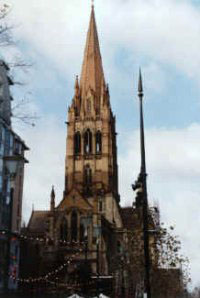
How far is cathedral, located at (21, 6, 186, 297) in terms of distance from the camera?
55906 mm

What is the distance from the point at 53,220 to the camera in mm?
61688

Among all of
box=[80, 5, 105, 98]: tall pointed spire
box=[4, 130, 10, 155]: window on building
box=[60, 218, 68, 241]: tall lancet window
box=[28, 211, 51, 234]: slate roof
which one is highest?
box=[80, 5, 105, 98]: tall pointed spire

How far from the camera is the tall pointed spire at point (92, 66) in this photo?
3118 inches

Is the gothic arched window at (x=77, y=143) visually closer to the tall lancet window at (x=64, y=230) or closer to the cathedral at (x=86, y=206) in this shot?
the cathedral at (x=86, y=206)

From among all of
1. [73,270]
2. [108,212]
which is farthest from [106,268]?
[108,212]

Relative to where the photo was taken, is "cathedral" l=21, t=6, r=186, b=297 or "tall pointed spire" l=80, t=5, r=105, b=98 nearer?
"cathedral" l=21, t=6, r=186, b=297

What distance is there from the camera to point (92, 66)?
81125mm

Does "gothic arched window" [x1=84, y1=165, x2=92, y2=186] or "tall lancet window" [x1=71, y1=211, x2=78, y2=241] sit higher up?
"gothic arched window" [x1=84, y1=165, x2=92, y2=186]

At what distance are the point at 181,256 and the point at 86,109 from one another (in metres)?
45.4

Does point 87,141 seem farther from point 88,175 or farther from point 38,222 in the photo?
point 38,222

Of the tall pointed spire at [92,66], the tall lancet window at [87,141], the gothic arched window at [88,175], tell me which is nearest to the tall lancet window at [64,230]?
the gothic arched window at [88,175]

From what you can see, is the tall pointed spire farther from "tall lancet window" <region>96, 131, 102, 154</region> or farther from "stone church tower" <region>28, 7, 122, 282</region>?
"tall lancet window" <region>96, 131, 102, 154</region>

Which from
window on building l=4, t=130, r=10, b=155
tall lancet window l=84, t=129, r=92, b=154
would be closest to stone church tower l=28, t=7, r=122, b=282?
tall lancet window l=84, t=129, r=92, b=154

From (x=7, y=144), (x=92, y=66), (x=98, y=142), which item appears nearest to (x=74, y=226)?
(x=98, y=142)
